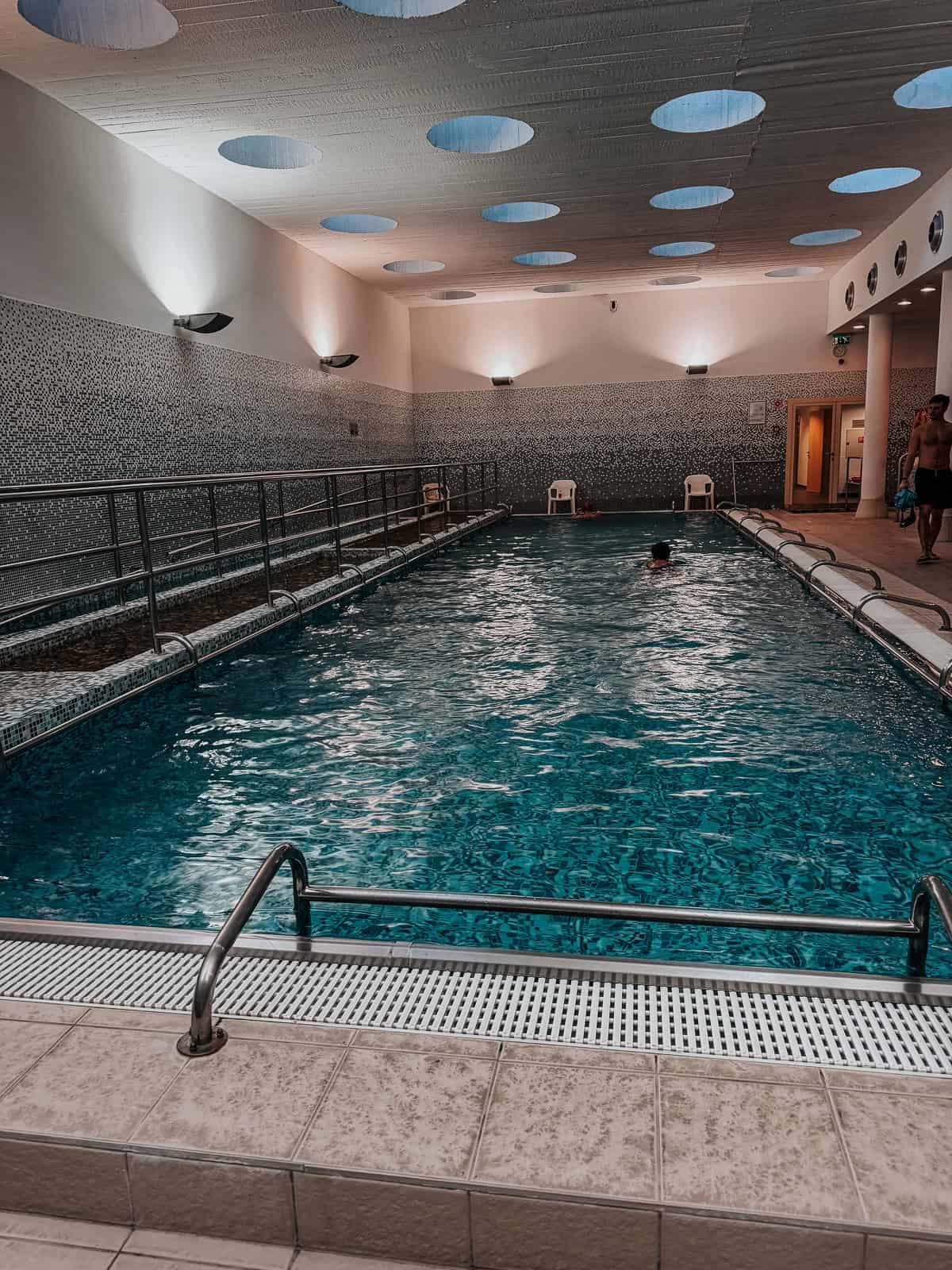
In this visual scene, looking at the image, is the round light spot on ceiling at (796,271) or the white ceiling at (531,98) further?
the round light spot on ceiling at (796,271)

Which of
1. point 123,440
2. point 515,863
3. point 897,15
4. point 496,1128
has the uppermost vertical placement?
point 897,15

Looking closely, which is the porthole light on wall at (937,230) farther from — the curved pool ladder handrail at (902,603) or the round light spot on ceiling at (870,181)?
the curved pool ladder handrail at (902,603)

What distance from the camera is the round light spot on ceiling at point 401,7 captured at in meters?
5.12

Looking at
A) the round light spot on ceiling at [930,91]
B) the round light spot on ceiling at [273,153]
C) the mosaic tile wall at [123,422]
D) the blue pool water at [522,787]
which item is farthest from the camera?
the round light spot on ceiling at [273,153]

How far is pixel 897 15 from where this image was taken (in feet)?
17.6

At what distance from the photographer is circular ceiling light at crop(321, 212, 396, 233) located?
10008 millimetres

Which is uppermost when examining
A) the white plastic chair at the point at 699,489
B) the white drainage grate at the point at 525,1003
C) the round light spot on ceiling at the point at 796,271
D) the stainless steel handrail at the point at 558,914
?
the round light spot on ceiling at the point at 796,271

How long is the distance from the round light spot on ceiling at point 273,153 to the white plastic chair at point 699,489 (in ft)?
29.7

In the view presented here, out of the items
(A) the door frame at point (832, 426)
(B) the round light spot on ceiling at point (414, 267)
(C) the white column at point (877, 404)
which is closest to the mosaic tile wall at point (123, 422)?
(B) the round light spot on ceiling at point (414, 267)

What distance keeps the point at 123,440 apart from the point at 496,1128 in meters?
6.85

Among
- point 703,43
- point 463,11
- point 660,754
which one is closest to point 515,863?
point 660,754

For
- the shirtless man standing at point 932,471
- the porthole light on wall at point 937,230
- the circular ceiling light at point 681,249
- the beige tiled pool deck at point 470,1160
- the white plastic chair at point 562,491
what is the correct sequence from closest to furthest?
the beige tiled pool deck at point 470,1160
the shirtless man standing at point 932,471
the porthole light on wall at point 937,230
the circular ceiling light at point 681,249
the white plastic chair at point 562,491

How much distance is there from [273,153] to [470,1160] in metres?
8.44

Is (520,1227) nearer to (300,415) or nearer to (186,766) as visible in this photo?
(186,766)
